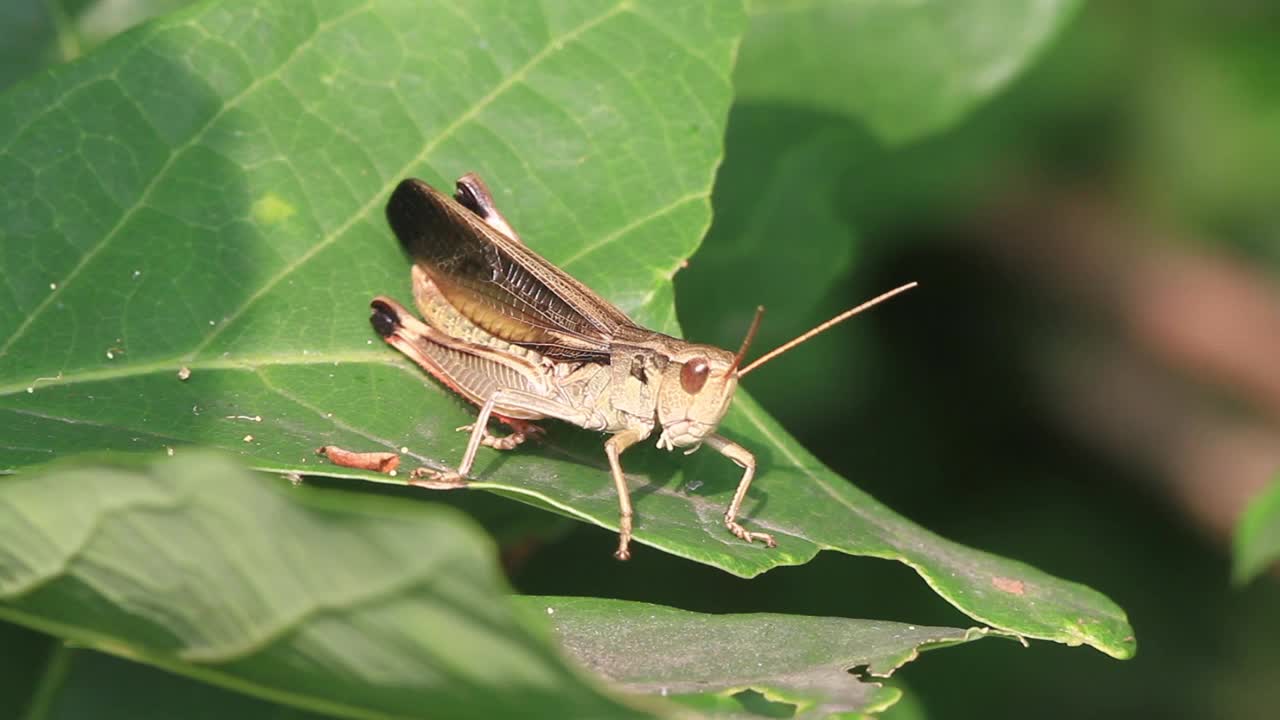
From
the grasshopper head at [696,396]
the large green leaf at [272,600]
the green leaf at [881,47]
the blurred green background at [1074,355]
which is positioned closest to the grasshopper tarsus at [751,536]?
the grasshopper head at [696,396]

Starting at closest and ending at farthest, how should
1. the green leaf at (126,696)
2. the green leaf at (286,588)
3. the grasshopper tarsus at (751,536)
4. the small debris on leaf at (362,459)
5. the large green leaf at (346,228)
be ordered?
the green leaf at (286,588)
the green leaf at (126,696)
the small debris on leaf at (362,459)
the large green leaf at (346,228)
the grasshopper tarsus at (751,536)

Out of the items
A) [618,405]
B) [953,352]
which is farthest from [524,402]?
[953,352]

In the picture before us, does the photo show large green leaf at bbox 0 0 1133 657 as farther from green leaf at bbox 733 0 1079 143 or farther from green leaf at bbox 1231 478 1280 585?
green leaf at bbox 733 0 1079 143

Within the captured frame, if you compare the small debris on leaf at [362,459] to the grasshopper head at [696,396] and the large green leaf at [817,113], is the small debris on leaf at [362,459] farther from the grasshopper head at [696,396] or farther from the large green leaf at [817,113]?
the large green leaf at [817,113]

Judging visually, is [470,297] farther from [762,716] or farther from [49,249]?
[762,716]

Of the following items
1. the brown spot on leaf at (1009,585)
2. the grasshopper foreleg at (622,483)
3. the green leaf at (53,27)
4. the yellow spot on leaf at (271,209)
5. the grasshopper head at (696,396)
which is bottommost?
the brown spot on leaf at (1009,585)

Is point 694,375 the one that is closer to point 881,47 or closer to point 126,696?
point 126,696
